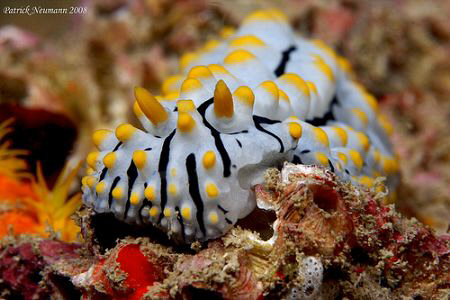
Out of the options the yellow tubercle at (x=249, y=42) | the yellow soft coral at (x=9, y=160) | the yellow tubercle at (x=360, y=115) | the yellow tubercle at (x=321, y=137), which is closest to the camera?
the yellow tubercle at (x=321, y=137)

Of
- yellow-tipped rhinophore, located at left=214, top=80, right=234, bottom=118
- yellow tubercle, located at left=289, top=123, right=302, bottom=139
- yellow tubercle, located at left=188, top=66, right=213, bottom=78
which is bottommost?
yellow tubercle, located at left=289, top=123, right=302, bottom=139

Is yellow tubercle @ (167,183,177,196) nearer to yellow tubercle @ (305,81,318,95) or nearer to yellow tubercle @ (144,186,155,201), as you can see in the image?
yellow tubercle @ (144,186,155,201)

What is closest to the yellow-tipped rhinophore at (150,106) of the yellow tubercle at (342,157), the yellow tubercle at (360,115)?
the yellow tubercle at (342,157)

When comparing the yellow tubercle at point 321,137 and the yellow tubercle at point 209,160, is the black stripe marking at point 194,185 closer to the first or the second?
the yellow tubercle at point 209,160

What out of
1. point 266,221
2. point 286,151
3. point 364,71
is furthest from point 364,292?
point 364,71


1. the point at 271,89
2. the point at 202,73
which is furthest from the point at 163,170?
A: the point at 271,89

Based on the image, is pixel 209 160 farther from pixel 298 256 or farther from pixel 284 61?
pixel 284 61

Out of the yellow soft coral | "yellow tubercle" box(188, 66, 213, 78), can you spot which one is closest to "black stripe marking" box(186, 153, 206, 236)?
"yellow tubercle" box(188, 66, 213, 78)
